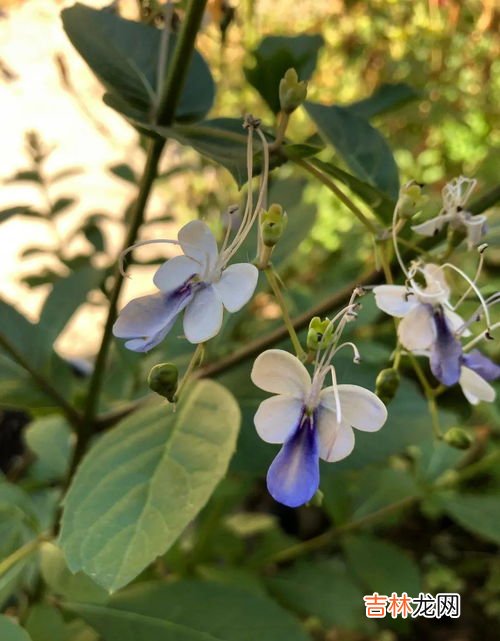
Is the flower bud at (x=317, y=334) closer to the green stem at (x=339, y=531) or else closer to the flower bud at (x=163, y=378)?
the flower bud at (x=163, y=378)

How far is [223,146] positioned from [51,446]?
14.8 inches

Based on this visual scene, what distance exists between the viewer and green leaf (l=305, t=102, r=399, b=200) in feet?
1.41

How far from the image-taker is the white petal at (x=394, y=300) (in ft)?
0.96

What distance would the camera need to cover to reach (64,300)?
589 mm

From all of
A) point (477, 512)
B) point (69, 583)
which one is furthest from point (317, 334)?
point (477, 512)

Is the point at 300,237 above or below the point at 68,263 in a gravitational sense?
above

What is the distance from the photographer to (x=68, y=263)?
2.68ft

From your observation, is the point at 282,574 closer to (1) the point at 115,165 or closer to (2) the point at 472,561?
(2) the point at 472,561

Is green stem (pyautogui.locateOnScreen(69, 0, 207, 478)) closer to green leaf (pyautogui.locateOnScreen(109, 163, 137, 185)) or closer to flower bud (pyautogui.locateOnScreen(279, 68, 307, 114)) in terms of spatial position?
flower bud (pyautogui.locateOnScreen(279, 68, 307, 114))

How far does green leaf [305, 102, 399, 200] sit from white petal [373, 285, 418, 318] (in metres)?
0.14

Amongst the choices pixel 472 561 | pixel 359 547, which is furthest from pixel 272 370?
pixel 472 561

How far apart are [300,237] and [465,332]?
0.71 ft

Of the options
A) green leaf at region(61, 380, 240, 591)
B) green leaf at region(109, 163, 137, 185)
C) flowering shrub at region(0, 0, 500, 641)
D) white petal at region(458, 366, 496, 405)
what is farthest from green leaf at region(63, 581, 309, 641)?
green leaf at region(109, 163, 137, 185)

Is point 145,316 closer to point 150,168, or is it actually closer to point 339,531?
point 150,168
